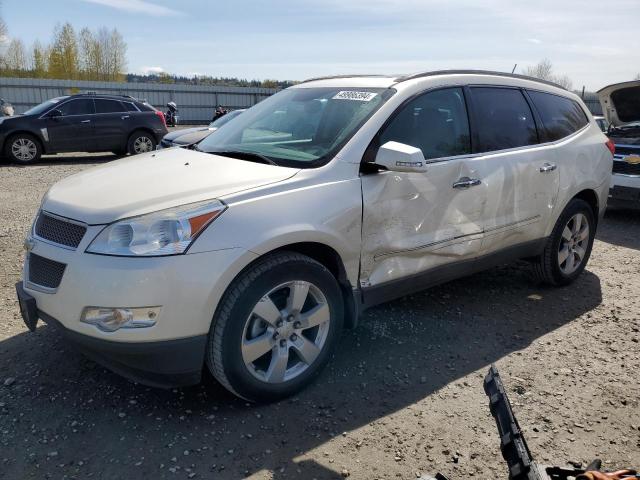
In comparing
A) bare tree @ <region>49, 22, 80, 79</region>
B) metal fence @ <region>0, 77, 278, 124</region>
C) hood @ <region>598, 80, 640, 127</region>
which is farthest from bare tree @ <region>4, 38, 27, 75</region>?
hood @ <region>598, 80, 640, 127</region>

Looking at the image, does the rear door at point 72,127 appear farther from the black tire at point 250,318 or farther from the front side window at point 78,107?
the black tire at point 250,318

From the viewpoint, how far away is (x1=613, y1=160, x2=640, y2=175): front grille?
26.5 feet

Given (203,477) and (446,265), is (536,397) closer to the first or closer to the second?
(446,265)

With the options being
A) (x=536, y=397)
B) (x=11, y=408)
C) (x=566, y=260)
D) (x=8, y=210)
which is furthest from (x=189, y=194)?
(x=8, y=210)

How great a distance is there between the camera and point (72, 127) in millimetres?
13188

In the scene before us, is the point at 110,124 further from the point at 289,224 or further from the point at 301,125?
the point at 289,224

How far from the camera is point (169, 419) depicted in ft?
9.55

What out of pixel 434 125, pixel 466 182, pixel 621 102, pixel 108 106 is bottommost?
pixel 466 182

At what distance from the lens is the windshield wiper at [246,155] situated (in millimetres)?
3301

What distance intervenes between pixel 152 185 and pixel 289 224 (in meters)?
0.79

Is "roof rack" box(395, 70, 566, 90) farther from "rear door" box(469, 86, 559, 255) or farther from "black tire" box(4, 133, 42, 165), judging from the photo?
"black tire" box(4, 133, 42, 165)

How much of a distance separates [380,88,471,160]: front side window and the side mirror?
24 centimetres

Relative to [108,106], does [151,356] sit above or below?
below

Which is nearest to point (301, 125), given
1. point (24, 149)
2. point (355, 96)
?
point (355, 96)
